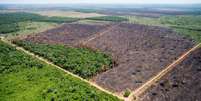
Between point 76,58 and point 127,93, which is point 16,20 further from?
point 127,93

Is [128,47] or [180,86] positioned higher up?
[128,47]

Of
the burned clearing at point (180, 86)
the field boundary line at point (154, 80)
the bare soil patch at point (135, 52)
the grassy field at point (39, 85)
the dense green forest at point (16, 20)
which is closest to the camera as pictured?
the grassy field at point (39, 85)

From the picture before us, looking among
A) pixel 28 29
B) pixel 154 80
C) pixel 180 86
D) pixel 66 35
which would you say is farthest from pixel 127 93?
pixel 28 29

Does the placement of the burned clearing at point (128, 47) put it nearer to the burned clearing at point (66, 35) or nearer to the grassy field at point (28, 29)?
the burned clearing at point (66, 35)

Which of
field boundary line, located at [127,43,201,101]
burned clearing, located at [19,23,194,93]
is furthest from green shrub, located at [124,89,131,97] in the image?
burned clearing, located at [19,23,194,93]

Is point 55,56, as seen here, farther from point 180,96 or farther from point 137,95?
point 180,96

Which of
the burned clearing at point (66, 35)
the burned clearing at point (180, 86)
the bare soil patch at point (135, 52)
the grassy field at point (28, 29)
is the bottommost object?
the burned clearing at point (180, 86)

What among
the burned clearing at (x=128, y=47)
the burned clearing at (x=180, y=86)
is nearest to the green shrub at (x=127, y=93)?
the burned clearing at (x=128, y=47)
